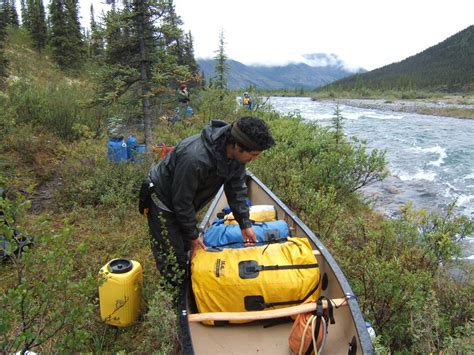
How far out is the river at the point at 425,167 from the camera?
9305 mm

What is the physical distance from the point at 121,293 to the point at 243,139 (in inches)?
67.5

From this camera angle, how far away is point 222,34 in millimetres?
22375

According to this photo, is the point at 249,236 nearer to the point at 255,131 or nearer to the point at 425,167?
the point at 255,131

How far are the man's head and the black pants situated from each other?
901 millimetres

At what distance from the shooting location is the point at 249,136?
2.43 m

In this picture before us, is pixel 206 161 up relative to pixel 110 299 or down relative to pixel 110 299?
up

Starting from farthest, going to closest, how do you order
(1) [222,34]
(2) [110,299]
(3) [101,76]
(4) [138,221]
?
(1) [222,34], (3) [101,76], (4) [138,221], (2) [110,299]

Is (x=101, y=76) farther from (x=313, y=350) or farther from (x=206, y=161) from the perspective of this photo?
(x=313, y=350)

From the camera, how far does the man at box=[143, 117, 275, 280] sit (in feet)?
8.19

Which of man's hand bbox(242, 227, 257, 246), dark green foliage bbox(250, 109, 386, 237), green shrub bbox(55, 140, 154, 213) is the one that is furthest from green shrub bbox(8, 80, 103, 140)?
man's hand bbox(242, 227, 257, 246)

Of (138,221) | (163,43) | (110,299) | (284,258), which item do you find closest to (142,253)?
(138,221)

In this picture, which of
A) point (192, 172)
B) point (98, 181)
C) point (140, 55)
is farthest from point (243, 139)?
point (140, 55)

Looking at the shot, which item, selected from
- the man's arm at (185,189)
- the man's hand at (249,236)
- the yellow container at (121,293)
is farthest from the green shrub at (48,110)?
the man's arm at (185,189)

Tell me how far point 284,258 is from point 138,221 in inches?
119
